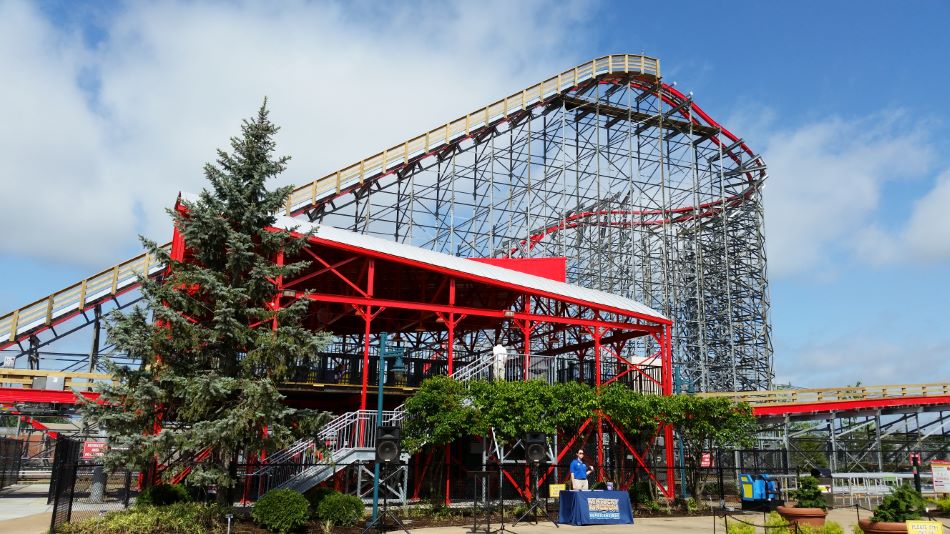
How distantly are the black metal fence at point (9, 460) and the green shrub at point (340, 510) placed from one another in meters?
16.3

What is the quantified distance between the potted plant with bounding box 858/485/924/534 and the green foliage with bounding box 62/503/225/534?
40.4ft

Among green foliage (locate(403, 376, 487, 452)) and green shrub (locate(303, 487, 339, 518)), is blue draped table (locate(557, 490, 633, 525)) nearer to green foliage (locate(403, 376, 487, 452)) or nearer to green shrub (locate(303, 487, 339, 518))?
green foliage (locate(403, 376, 487, 452))

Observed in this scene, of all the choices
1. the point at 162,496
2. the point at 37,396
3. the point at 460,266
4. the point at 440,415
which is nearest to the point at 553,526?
the point at 440,415

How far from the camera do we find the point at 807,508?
14781mm

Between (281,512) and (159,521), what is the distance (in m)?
2.44

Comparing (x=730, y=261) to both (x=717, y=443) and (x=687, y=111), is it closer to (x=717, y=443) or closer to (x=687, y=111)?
(x=687, y=111)

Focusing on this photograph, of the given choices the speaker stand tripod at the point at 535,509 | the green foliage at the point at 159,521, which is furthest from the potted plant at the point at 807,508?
the green foliage at the point at 159,521

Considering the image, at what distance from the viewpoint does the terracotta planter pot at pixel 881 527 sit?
11.5m

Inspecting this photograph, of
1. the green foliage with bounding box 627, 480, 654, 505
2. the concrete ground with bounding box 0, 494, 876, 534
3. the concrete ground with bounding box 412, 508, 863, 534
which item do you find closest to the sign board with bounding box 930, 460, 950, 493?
the concrete ground with bounding box 0, 494, 876, 534

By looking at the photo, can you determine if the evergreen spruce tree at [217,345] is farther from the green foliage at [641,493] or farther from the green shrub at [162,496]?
the green foliage at [641,493]

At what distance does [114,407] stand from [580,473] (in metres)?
11.4

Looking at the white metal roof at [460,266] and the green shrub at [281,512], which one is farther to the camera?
the white metal roof at [460,266]

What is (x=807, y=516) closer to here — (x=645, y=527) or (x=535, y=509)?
(x=645, y=527)

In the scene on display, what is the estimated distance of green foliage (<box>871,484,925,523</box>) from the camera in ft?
38.9
